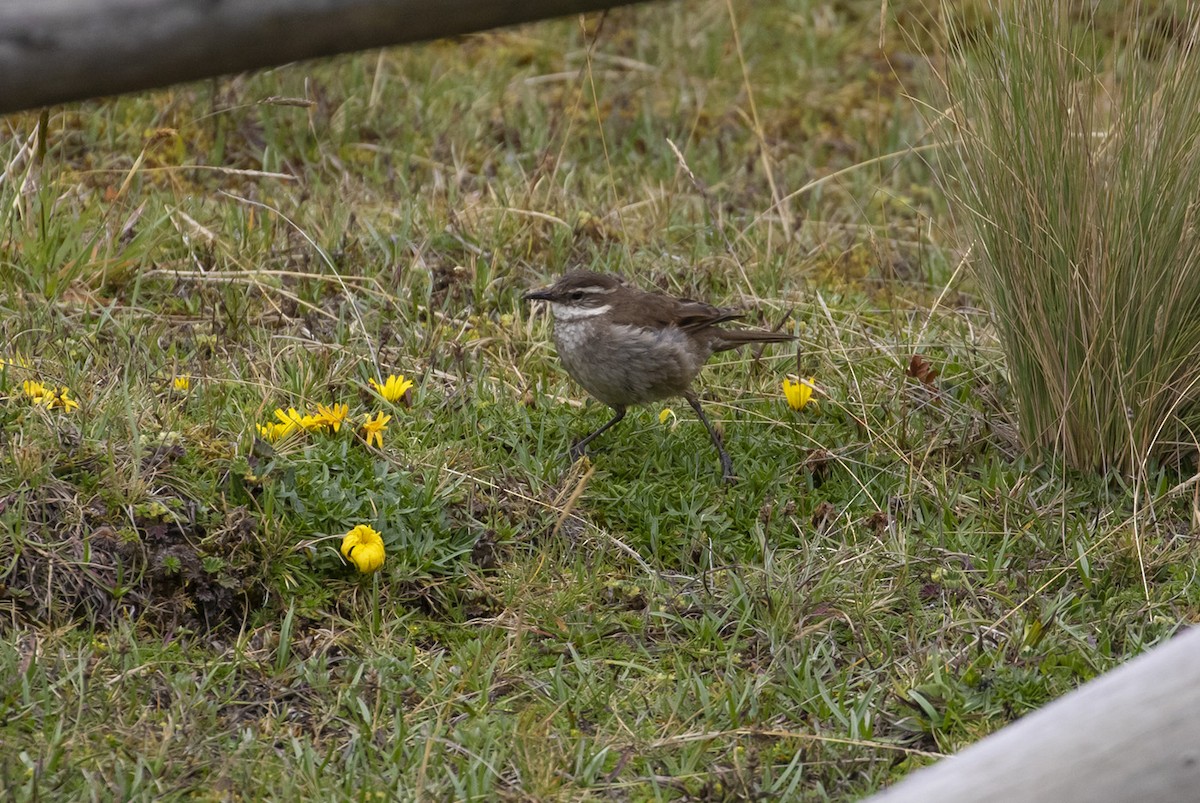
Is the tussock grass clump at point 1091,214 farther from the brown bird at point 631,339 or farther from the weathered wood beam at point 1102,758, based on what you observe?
the weathered wood beam at point 1102,758

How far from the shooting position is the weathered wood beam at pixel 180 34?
1752 mm

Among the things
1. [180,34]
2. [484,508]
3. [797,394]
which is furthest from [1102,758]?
[797,394]

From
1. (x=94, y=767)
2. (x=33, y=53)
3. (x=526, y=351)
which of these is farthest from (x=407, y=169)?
(x=33, y=53)

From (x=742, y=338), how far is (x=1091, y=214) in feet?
4.73

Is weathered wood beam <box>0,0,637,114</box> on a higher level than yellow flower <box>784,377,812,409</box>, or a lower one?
higher

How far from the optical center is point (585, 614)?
427cm

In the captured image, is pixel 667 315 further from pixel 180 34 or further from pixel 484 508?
pixel 180 34

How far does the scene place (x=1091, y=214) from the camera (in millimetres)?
4629

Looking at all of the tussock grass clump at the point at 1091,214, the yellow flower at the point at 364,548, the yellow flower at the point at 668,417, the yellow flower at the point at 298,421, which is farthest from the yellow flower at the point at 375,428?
the tussock grass clump at the point at 1091,214

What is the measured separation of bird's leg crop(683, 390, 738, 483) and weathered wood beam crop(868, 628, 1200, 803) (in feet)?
9.54

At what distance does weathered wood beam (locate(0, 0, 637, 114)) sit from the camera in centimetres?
175

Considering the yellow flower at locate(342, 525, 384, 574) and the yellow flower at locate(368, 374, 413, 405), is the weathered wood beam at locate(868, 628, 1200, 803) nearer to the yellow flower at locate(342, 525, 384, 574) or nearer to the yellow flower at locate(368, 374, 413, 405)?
the yellow flower at locate(342, 525, 384, 574)

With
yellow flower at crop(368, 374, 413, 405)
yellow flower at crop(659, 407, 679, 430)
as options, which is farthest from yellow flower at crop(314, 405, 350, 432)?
yellow flower at crop(659, 407, 679, 430)

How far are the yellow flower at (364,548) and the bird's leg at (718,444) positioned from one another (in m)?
1.35
